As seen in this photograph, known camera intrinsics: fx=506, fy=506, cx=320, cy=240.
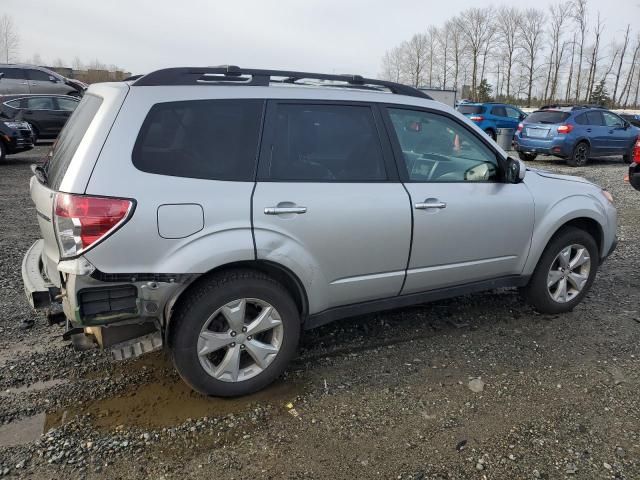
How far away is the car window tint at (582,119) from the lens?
1391cm

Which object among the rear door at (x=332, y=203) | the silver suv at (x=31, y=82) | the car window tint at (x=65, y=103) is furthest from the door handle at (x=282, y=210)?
the silver suv at (x=31, y=82)

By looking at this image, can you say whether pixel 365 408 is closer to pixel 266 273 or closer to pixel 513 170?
pixel 266 273

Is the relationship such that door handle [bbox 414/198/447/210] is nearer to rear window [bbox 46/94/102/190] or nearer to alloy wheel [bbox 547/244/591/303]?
alloy wheel [bbox 547/244/591/303]

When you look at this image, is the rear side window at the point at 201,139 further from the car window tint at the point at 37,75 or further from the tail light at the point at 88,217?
the car window tint at the point at 37,75

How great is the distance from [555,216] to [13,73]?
22.1 meters

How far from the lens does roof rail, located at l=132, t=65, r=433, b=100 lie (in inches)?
113

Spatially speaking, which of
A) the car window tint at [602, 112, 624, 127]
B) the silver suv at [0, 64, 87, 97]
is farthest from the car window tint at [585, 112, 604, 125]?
the silver suv at [0, 64, 87, 97]

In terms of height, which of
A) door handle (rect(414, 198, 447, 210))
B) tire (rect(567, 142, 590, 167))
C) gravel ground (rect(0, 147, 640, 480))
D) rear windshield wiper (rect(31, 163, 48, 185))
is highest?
rear windshield wiper (rect(31, 163, 48, 185))

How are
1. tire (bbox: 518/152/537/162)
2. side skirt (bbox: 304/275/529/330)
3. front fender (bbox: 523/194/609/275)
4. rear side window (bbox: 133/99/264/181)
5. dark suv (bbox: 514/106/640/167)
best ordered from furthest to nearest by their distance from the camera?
tire (bbox: 518/152/537/162)
dark suv (bbox: 514/106/640/167)
front fender (bbox: 523/194/609/275)
side skirt (bbox: 304/275/529/330)
rear side window (bbox: 133/99/264/181)

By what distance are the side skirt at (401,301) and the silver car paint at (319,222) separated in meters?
0.06

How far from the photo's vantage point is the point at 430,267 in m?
3.54

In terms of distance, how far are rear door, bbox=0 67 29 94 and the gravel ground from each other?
19.3 metres

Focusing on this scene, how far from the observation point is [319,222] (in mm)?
3002

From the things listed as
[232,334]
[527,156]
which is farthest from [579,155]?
[232,334]
